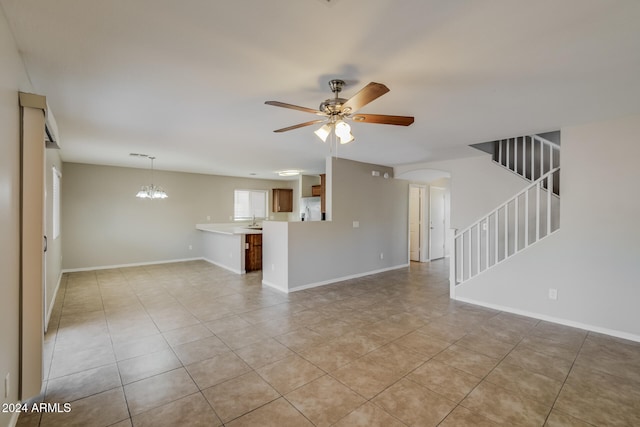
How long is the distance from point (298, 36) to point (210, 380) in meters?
2.64

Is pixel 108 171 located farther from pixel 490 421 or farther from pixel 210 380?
pixel 490 421

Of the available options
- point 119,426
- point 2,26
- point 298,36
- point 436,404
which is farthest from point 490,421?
point 2,26

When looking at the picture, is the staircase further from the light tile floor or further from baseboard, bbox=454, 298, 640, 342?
the light tile floor

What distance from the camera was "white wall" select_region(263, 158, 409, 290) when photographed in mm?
4977

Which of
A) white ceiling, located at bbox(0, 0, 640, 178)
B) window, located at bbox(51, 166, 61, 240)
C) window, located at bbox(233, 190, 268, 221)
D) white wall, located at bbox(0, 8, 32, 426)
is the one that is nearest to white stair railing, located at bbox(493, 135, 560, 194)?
white ceiling, located at bbox(0, 0, 640, 178)

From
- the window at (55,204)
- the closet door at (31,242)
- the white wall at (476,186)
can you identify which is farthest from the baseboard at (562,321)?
the window at (55,204)

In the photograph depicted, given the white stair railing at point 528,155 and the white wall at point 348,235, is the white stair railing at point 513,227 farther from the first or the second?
the white wall at point 348,235

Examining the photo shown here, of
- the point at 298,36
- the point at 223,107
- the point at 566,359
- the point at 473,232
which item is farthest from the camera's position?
the point at 473,232

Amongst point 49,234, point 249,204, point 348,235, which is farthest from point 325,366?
point 249,204

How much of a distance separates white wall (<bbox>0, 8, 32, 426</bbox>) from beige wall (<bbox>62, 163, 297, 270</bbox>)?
542 centimetres

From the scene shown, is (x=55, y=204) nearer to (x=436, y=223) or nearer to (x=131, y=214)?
(x=131, y=214)

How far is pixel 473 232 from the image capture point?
509 centimetres

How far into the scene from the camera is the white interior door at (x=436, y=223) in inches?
313

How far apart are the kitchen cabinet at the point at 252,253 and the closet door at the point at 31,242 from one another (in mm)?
4339
